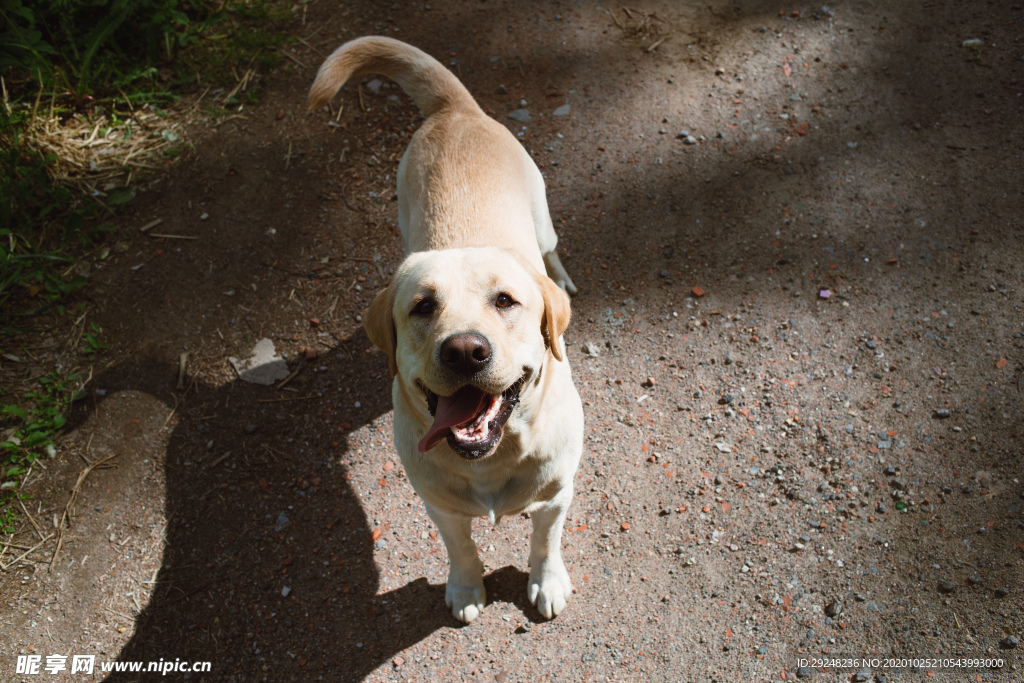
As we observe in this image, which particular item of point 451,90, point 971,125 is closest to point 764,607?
point 451,90

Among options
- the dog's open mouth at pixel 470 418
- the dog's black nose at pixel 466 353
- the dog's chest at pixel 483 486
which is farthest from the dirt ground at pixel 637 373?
the dog's black nose at pixel 466 353

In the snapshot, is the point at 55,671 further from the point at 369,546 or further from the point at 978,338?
the point at 978,338

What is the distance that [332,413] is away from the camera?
11.9 feet

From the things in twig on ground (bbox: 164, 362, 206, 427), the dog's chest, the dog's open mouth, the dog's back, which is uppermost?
the dog's back

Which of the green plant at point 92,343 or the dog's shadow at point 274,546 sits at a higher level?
the green plant at point 92,343

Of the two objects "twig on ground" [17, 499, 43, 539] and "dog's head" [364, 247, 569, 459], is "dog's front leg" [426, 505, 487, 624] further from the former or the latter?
"twig on ground" [17, 499, 43, 539]

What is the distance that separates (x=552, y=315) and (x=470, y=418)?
20.7 inches

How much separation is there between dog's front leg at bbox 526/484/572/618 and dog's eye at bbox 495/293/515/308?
1.05 metres

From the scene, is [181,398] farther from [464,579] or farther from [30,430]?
[464,579]

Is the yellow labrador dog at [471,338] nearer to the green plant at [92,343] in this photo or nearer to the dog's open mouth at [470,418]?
the dog's open mouth at [470,418]

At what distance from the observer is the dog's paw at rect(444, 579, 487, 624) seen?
2.87 m

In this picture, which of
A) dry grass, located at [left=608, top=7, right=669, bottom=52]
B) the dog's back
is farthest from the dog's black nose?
dry grass, located at [left=608, top=7, right=669, bottom=52]

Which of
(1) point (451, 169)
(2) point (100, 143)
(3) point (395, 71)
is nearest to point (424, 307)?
(1) point (451, 169)

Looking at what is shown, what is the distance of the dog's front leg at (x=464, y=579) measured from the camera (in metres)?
2.75
